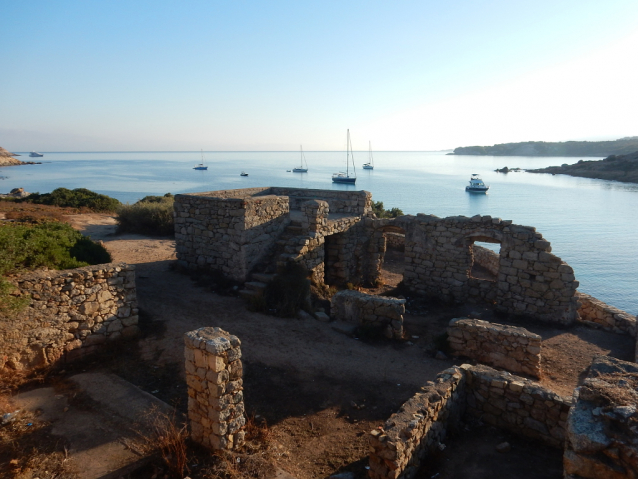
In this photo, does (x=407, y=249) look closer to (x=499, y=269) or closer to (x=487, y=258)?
(x=499, y=269)

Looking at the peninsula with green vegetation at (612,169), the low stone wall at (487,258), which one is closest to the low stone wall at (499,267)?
the low stone wall at (487,258)

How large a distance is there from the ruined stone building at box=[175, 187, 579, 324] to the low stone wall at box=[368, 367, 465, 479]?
6.58 meters

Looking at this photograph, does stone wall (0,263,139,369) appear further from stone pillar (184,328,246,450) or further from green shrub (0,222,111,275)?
stone pillar (184,328,246,450)

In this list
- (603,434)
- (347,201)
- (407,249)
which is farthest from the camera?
(347,201)

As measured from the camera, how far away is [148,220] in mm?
19875

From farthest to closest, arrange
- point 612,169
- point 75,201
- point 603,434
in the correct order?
1. point 612,169
2. point 75,201
3. point 603,434

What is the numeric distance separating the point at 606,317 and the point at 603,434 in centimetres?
1016

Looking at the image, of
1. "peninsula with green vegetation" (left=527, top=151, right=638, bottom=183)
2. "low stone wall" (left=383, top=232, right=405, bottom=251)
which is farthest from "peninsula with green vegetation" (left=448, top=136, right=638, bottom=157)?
"low stone wall" (left=383, top=232, right=405, bottom=251)

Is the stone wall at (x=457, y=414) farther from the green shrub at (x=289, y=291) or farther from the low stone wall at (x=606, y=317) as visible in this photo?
the low stone wall at (x=606, y=317)

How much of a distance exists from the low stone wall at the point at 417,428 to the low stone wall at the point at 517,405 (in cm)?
26

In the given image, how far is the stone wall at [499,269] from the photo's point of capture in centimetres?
1198

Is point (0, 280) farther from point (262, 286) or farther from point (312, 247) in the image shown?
point (312, 247)

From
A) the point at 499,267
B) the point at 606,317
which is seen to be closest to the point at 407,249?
the point at 499,267

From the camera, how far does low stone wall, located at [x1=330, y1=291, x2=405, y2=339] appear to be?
1036cm
